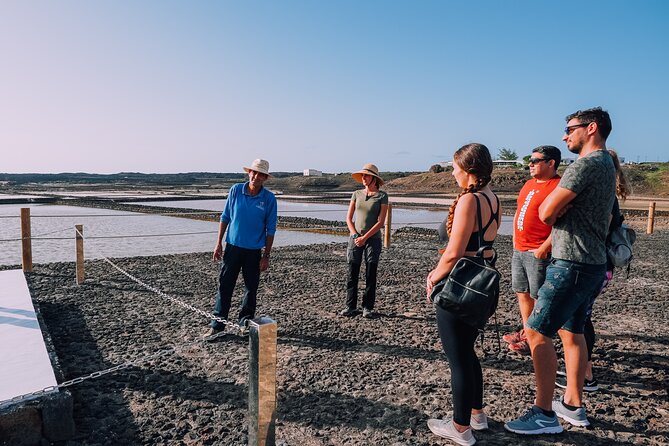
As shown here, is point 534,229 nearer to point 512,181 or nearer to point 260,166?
point 260,166

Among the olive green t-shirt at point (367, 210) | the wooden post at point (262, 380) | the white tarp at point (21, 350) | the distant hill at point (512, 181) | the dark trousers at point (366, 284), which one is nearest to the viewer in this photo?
the wooden post at point (262, 380)

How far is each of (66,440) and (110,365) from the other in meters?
1.25

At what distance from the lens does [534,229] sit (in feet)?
12.3

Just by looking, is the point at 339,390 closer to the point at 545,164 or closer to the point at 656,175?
the point at 545,164

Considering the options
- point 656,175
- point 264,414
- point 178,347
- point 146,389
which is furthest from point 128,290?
point 656,175

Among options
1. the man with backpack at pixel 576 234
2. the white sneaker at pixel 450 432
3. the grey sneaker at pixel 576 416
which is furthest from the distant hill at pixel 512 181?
the white sneaker at pixel 450 432

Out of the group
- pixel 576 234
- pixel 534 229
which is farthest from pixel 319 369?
pixel 576 234

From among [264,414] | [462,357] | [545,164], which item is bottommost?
[264,414]

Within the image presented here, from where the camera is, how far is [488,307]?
2.65 m

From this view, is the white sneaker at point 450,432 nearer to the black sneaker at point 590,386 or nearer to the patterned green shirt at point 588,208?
the patterned green shirt at point 588,208

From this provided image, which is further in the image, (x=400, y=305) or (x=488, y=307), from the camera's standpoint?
(x=400, y=305)

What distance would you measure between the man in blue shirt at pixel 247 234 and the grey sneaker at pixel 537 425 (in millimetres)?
2695

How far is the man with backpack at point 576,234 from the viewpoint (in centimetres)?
280

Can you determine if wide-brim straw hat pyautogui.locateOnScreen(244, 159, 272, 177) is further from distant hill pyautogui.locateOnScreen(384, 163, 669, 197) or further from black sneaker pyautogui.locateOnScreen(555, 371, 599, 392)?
distant hill pyautogui.locateOnScreen(384, 163, 669, 197)
